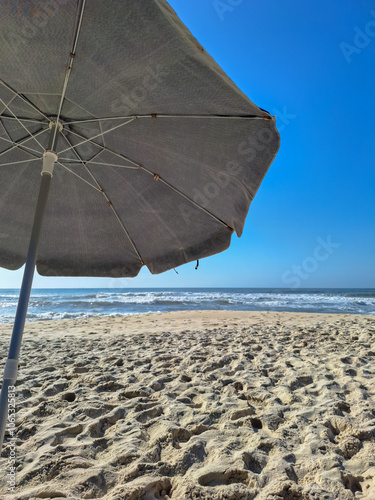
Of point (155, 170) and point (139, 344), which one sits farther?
point (139, 344)

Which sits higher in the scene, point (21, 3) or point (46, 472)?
point (21, 3)

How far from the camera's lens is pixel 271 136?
202 cm

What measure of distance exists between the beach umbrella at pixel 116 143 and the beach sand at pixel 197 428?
0.87 metres

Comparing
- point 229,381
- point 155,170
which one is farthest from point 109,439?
point 155,170

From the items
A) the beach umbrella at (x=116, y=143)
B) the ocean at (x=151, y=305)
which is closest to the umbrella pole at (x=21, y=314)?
the beach umbrella at (x=116, y=143)

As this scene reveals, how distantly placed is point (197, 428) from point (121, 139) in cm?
251

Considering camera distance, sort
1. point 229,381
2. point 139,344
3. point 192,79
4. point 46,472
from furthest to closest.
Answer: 1. point 139,344
2. point 229,381
3. point 46,472
4. point 192,79

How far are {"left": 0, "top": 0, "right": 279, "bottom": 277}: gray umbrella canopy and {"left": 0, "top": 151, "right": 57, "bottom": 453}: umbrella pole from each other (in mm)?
442

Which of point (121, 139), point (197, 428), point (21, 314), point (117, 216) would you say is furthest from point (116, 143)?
point (197, 428)

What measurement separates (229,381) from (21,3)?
150 inches

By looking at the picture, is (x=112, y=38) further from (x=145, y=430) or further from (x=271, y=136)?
(x=145, y=430)

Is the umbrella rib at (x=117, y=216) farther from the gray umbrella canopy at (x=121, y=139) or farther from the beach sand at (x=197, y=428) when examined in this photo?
the beach sand at (x=197, y=428)

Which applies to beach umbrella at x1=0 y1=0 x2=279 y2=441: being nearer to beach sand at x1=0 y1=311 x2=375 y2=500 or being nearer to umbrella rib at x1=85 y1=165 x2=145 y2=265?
umbrella rib at x1=85 y1=165 x2=145 y2=265

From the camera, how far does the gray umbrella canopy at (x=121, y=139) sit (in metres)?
1.52
